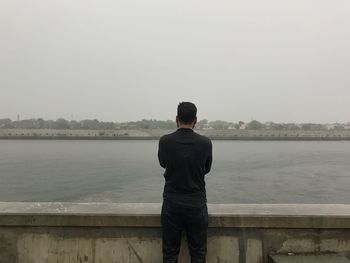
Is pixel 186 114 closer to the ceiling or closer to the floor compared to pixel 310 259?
closer to the ceiling

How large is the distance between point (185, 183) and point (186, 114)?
0.67m

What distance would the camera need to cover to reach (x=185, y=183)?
427 centimetres

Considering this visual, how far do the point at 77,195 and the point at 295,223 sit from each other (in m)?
29.8

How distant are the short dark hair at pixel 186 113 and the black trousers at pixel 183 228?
0.82 meters

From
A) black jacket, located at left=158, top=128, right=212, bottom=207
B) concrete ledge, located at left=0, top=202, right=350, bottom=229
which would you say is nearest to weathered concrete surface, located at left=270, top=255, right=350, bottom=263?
concrete ledge, located at left=0, top=202, right=350, bottom=229

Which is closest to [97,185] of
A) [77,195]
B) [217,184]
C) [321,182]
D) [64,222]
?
[77,195]

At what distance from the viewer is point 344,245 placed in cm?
488

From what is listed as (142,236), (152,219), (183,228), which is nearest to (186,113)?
(183,228)

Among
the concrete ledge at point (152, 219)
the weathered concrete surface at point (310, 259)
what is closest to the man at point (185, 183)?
the concrete ledge at point (152, 219)

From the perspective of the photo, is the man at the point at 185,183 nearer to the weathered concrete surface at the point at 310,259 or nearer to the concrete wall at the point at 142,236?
the concrete wall at the point at 142,236

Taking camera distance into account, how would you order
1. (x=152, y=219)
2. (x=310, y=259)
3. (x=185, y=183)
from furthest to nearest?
(x=152, y=219) → (x=310, y=259) → (x=185, y=183)

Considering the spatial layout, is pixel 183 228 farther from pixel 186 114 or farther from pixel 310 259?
pixel 310 259

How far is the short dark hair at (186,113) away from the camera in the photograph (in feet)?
14.3

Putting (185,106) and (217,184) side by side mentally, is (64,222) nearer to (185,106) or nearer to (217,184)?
(185,106)
